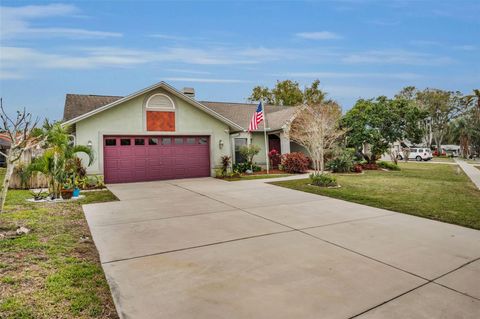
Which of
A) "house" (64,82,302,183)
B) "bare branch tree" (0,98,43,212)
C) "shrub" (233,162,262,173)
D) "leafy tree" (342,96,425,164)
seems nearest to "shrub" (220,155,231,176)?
"house" (64,82,302,183)

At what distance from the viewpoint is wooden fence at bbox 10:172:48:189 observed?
13.3 meters

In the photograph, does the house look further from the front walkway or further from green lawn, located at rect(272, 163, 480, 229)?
the front walkway

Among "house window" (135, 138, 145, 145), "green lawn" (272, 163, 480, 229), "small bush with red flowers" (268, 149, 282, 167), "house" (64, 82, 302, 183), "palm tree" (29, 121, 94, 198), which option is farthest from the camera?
"small bush with red flowers" (268, 149, 282, 167)

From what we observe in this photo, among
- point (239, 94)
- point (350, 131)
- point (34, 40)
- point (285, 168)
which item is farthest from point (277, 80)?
point (34, 40)

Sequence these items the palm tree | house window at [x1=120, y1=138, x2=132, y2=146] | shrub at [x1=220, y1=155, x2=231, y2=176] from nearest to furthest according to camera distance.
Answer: the palm tree, house window at [x1=120, y1=138, x2=132, y2=146], shrub at [x1=220, y1=155, x2=231, y2=176]

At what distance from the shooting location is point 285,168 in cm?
1962

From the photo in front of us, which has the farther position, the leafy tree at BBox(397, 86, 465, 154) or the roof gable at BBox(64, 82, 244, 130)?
the leafy tree at BBox(397, 86, 465, 154)

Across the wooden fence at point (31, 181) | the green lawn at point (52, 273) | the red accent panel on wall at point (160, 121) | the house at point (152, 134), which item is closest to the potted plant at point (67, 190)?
the green lawn at point (52, 273)

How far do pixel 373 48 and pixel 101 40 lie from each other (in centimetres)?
2001

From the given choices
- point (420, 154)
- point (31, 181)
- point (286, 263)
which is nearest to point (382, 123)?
point (286, 263)

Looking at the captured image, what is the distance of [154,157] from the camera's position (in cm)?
1602

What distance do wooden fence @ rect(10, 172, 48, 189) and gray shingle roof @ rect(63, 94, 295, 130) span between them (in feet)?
13.9

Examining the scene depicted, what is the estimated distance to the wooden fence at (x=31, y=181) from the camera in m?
13.3

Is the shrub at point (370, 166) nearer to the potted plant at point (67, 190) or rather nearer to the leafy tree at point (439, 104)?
the potted plant at point (67, 190)
